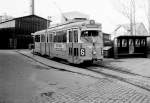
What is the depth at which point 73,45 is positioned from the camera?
14469 mm

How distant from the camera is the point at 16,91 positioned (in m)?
7.12

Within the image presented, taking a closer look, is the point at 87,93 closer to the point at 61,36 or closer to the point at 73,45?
the point at 73,45

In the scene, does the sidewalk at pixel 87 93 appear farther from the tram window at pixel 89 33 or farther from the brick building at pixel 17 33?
the brick building at pixel 17 33

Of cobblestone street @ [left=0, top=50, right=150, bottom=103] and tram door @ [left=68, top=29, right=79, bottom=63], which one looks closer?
cobblestone street @ [left=0, top=50, right=150, bottom=103]

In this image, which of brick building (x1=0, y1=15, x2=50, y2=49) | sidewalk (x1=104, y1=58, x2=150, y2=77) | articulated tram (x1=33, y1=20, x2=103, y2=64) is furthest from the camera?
brick building (x1=0, y1=15, x2=50, y2=49)

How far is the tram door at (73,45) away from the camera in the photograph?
14.2 m

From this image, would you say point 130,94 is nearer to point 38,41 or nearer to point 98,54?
point 98,54

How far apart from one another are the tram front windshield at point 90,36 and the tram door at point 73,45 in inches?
20.1

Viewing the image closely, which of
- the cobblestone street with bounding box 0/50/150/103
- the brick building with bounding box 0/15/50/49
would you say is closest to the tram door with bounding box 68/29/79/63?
the cobblestone street with bounding box 0/50/150/103

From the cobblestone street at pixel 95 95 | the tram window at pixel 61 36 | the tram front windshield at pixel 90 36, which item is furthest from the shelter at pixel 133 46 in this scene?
the cobblestone street at pixel 95 95

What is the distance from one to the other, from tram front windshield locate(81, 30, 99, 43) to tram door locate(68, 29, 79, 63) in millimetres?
512

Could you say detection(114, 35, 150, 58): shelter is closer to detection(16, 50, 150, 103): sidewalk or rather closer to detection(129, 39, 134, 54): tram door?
detection(129, 39, 134, 54): tram door

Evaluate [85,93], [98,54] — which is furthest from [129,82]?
[98,54]

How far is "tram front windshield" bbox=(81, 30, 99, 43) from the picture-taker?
14.2 meters
